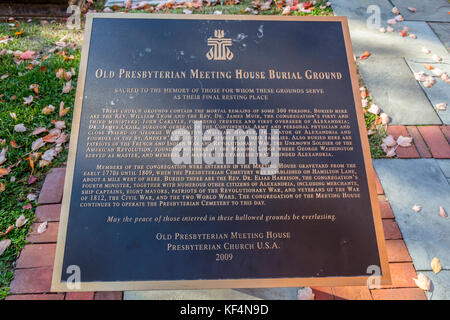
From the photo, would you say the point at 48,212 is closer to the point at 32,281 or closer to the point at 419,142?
the point at 32,281

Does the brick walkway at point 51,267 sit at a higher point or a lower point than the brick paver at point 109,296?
higher

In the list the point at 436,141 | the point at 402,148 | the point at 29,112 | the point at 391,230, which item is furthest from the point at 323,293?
the point at 29,112

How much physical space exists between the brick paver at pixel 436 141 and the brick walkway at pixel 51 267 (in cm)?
70

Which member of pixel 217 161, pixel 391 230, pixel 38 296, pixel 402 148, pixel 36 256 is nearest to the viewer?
pixel 217 161

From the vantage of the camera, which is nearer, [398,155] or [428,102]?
[398,155]

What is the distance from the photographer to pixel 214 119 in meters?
1.46

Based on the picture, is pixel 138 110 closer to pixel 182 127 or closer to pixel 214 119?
pixel 182 127

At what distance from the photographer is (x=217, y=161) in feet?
4.65

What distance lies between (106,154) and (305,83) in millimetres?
1024

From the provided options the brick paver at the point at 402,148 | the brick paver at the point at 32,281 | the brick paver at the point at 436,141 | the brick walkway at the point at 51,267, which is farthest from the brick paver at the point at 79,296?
the brick paver at the point at 436,141

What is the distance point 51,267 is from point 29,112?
1.55 m

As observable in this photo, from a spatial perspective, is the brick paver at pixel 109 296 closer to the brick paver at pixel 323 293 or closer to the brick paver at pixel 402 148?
the brick paver at pixel 323 293

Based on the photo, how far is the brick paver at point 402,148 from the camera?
2.63 m
